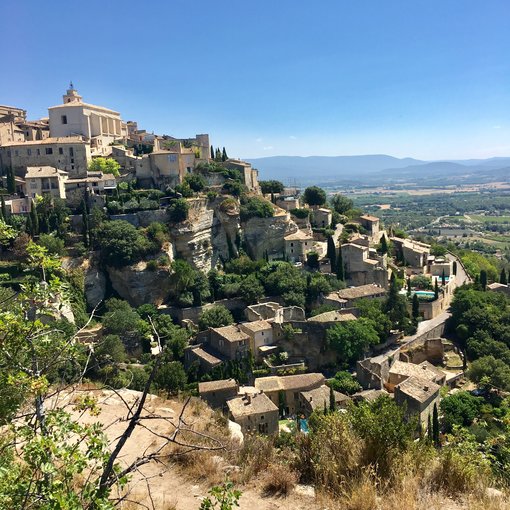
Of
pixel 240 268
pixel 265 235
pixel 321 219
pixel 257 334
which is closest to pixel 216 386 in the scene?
pixel 257 334

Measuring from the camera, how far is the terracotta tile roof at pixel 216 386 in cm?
2591

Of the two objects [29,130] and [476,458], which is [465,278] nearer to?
[476,458]

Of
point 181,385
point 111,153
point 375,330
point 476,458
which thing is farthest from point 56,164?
point 476,458

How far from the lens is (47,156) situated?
150 feet

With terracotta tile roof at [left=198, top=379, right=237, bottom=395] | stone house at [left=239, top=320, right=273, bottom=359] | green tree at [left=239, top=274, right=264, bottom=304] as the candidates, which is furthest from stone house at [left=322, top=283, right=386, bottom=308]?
terracotta tile roof at [left=198, top=379, right=237, bottom=395]

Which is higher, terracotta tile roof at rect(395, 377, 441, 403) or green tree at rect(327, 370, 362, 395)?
terracotta tile roof at rect(395, 377, 441, 403)

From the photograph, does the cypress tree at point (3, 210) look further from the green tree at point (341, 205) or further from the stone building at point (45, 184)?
the green tree at point (341, 205)

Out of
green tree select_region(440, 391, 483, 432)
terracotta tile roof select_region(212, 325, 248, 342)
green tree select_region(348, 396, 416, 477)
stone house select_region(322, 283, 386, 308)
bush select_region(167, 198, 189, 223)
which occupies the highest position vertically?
bush select_region(167, 198, 189, 223)

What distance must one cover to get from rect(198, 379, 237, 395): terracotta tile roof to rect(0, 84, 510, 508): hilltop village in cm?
13

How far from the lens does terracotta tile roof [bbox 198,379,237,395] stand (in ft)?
85.0

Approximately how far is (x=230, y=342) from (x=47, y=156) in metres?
28.8

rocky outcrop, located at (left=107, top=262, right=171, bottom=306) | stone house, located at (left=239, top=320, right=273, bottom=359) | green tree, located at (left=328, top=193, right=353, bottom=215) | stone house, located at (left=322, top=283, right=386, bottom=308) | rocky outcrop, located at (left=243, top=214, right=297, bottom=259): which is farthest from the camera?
green tree, located at (left=328, top=193, right=353, bottom=215)

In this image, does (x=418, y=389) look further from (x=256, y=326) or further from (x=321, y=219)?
(x=321, y=219)

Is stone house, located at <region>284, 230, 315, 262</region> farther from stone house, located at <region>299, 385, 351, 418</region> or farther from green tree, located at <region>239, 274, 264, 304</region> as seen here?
stone house, located at <region>299, 385, 351, 418</region>
